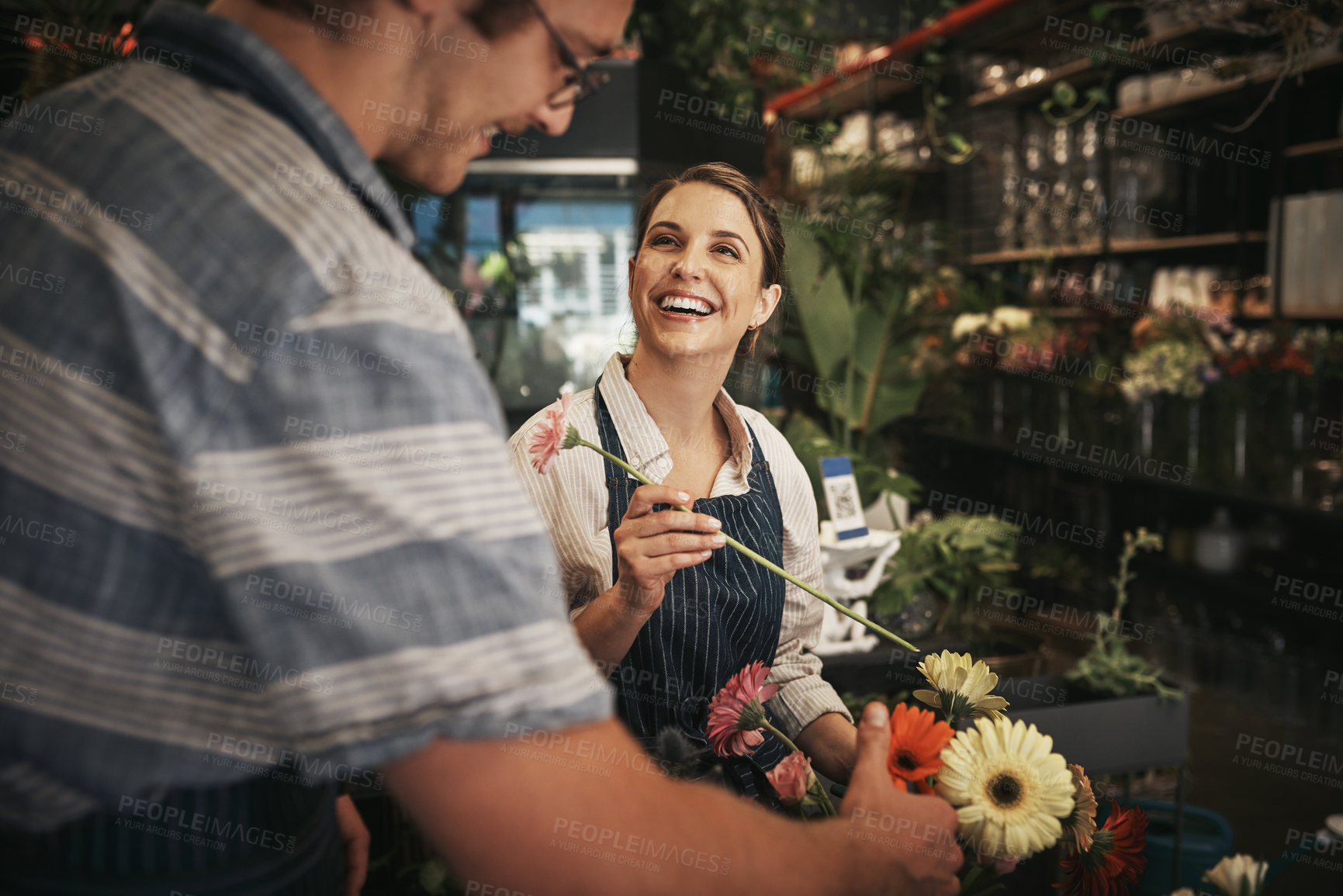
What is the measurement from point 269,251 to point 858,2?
21.9 feet

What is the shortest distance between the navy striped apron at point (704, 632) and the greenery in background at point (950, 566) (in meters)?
0.81

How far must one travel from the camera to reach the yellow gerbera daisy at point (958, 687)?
811mm

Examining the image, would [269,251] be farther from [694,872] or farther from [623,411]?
[623,411]

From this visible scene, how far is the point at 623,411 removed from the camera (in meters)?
1.18
